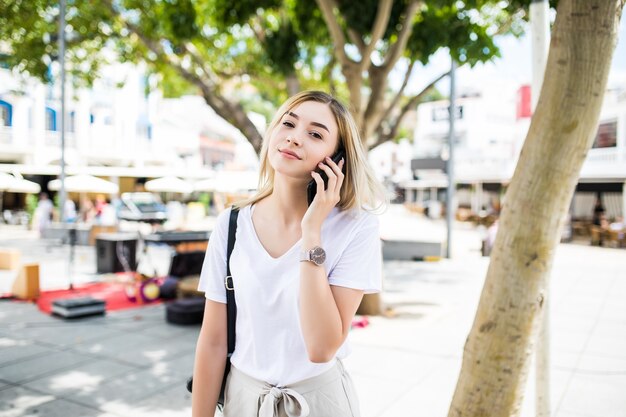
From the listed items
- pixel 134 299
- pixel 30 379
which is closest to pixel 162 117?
pixel 134 299

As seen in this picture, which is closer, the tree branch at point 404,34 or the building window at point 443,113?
the tree branch at point 404,34

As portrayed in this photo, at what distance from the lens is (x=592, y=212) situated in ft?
91.3

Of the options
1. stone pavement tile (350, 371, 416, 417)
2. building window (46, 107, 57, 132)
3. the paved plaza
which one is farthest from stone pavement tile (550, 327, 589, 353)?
building window (46, 107, 57, 132)

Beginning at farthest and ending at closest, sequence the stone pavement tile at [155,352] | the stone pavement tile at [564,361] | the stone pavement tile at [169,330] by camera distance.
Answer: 1. the stone pavement tile at [169,330]
2. the stone pavement tile at [155,352]
3. the stone pavement tile at [564,361]

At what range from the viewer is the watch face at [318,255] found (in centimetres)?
155

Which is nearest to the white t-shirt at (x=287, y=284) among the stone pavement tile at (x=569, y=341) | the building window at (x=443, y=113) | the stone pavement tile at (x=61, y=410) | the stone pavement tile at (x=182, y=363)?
the stone pavement tile at (x=61, y=410)

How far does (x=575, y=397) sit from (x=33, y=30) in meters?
11.5

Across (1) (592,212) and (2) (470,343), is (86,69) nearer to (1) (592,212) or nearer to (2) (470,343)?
(2) (470,343)

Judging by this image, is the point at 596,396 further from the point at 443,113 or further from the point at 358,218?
the point at 443,113

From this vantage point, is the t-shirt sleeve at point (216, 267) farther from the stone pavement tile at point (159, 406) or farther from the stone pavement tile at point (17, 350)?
the stone pavement tile at point (17, 350)

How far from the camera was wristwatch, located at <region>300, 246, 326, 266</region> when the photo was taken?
5.09ft

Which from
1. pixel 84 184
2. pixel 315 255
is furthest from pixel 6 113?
pixel 315 255

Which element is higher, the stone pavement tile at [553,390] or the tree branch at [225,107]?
the tree branch at [225,107]

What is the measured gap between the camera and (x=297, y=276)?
5.42 feet
